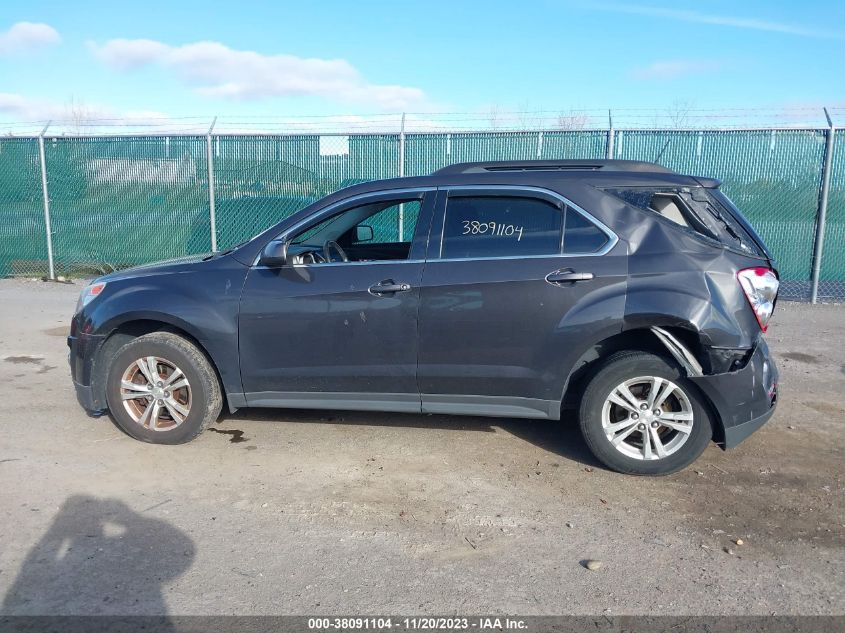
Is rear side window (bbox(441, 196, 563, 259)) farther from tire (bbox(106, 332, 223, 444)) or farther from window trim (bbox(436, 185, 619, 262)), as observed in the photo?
tire (bbox(106, 332, 223, 444))

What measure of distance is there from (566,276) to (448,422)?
5.53 feet

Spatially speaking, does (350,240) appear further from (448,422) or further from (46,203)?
(46,203)

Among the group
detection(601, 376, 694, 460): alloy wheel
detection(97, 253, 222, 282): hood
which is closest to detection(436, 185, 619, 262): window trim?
detection(601, 376, 694, 460): alloy wheel

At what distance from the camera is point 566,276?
421cm

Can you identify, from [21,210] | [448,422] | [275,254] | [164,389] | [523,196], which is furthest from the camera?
[21,210]

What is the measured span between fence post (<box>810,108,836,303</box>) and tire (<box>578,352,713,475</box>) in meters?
7.16

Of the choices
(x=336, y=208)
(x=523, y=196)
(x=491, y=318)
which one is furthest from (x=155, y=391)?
(x=523, y=196)

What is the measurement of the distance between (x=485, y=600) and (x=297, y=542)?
1052mm

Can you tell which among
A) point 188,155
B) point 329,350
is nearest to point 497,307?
point 329,350

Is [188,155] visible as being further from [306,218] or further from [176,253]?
[306,218]

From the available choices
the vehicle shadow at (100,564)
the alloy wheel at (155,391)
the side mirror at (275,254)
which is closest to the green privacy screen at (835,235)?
the side mirror at (275,254)

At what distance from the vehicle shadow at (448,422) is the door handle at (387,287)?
1.28 meters

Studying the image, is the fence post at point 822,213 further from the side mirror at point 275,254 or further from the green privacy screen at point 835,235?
the side mirror at point 275,254

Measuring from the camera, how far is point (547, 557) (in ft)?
11.3
